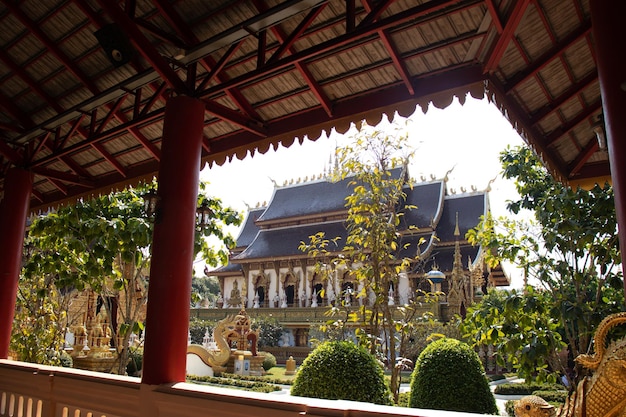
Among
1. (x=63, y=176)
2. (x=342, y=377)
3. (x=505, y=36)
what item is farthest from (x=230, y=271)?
(x=505, y=36)

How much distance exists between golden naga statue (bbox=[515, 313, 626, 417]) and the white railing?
346 mm

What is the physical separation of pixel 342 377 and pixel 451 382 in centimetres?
156

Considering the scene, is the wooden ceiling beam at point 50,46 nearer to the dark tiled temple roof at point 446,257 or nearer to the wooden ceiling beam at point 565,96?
the wooden ceiling beam at point 565,96

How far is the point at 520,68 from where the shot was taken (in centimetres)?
409

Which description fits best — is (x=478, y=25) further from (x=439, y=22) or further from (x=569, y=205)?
(x=569, y=205)

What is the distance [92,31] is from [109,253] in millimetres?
4083

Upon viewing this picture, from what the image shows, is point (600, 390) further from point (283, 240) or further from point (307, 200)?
point (307, 200)

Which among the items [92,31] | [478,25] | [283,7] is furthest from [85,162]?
[478,25]

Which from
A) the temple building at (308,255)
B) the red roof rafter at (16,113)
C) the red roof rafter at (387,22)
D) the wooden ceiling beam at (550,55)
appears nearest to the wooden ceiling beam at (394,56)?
the red roof rafter at (387,22)

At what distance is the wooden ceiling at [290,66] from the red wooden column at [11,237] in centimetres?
38

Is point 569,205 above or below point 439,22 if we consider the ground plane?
below

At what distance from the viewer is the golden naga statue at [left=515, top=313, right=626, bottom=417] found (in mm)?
2121

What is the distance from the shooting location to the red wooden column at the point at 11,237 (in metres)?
6.18

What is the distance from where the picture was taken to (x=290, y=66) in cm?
457
